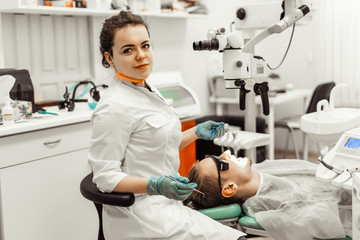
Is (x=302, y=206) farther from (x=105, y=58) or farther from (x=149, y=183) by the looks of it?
(x=105, y=58)

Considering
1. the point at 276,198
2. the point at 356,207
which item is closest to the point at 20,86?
Result: the point at 276,198

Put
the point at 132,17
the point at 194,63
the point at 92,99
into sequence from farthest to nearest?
the point at 194,63 → the point at 92,99 → the point at 132,17

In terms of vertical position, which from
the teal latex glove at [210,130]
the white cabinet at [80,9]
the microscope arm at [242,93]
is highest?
the white cabinet at [80,9]

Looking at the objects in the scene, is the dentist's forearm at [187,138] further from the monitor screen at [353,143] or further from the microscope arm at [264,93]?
the monitor screen at [353,143]

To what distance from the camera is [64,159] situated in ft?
7.94

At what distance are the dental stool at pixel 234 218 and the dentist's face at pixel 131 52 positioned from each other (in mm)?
571

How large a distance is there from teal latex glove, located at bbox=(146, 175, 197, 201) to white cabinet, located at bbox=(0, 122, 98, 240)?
1069mm

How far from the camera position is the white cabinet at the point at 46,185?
219 centimetres

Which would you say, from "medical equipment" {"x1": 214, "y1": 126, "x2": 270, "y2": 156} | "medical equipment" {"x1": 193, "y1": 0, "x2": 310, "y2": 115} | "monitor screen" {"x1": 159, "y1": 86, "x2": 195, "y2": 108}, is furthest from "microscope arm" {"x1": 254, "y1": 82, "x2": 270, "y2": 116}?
"monitor screen" {"x1": 159, "y1": 86, "x2": 195, "y2": 108}

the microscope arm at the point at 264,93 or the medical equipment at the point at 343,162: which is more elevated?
the microscope arm at the point at 264,93

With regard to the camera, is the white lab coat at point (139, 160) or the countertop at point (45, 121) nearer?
the white lab coat at point (139, 160)

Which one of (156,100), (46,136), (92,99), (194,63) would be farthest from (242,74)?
(194,63)

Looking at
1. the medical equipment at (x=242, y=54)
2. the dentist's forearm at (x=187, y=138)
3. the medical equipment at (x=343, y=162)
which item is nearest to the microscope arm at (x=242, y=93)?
the medical equipment at (x=242, y=54)

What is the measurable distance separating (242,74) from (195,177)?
439 mm
